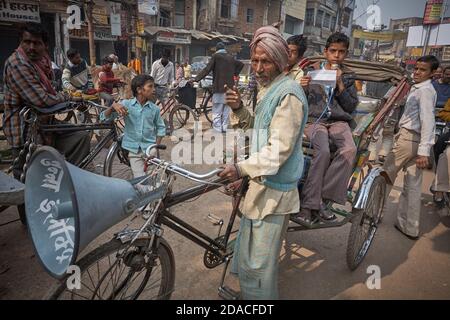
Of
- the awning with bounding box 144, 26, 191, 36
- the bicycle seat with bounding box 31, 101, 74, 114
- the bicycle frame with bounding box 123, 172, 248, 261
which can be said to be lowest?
the bicycle frame with bounding box 123, 172, 248, 261

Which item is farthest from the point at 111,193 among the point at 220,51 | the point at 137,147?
the point at 220,51

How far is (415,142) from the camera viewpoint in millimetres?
3430

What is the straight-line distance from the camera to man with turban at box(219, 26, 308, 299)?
164 centimetres

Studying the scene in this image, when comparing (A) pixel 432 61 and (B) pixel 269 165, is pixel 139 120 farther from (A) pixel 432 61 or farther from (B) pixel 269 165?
(A) pixel 432 61

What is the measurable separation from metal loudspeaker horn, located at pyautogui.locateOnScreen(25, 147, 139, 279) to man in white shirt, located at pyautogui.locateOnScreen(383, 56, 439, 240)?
293 centimetres

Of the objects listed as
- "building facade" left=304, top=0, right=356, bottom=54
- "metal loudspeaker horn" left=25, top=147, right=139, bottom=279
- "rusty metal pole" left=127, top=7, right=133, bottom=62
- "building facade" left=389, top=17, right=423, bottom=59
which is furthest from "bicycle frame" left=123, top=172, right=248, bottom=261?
"building facade" left=389, top=17, right=423, bottom=59

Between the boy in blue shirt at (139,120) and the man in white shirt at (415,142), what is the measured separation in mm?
2654

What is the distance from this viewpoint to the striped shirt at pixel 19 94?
9.20 feet

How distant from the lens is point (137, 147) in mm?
3447

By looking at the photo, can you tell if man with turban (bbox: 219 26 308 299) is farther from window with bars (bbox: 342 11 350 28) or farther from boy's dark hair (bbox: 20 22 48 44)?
window with bars (bbox: 342 11 350 28)

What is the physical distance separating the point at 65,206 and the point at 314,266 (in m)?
2.35

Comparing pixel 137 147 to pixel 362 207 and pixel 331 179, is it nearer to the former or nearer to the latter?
pixel 331 179

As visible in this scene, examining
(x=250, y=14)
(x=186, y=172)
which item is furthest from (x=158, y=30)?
(x=186, y=172)

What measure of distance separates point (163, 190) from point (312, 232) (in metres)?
2.38
